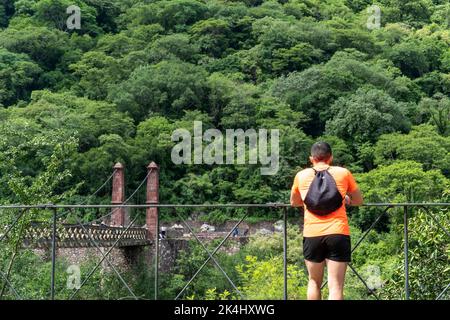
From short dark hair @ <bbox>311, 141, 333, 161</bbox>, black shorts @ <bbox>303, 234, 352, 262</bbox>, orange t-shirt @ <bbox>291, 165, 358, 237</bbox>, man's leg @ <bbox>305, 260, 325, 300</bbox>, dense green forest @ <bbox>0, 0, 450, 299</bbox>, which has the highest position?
dense green forest @ <bbox>0, 0, 450, 299</bbox>

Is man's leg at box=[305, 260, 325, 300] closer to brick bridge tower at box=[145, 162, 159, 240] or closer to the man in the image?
the man

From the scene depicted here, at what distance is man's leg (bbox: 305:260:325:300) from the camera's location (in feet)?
14.7

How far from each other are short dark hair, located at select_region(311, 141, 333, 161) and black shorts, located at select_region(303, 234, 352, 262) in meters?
0.44

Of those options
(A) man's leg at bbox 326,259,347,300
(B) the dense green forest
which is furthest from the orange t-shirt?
(B) the dense green forest

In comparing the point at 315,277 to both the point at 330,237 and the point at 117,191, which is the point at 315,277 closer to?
the point at 330,237

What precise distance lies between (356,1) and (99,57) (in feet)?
72.1

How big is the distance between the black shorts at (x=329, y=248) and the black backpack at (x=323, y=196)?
134 millimetres

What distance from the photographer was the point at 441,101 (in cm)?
4191

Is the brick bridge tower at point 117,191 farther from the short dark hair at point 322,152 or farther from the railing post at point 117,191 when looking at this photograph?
the short dark hair at point 322,152

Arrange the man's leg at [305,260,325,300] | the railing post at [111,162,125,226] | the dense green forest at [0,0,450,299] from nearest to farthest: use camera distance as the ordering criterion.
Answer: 1. the man's leg at [305,260,325,300]
2. the railing post at [111,162,125,226]
3. the dense green forest at [0,0,450,299]

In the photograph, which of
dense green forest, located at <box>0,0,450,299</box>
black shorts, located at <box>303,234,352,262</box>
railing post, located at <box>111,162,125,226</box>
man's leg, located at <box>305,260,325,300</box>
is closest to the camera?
black shorts, located at <box>303,234,352,262</box>

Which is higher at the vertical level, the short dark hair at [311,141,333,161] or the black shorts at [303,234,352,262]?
the short dark hair at [311,141,333,161]

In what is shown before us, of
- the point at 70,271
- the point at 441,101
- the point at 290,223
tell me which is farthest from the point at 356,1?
the point at 70,271

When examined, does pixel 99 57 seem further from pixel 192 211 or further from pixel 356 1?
pixel 356 1
